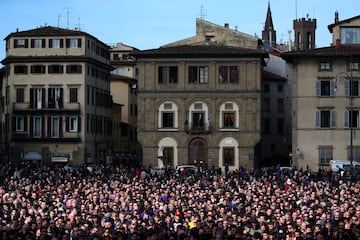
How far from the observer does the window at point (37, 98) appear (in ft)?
254

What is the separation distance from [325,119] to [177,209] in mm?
38012

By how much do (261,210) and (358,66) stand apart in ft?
131

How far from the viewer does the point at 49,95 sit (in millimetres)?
77438

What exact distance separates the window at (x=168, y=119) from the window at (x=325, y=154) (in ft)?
41.7

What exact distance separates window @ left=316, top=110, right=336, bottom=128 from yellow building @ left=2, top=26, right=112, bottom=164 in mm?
21708

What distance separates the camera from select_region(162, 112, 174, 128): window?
72062mm

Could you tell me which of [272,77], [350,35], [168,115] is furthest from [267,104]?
[168,115]

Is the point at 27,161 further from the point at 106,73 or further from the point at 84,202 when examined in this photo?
the point at 84,202

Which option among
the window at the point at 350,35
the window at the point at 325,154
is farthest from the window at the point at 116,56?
the window at the point at 325,154

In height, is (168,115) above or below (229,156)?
above

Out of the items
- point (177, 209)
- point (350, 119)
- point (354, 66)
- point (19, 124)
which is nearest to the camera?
point (177, 209)

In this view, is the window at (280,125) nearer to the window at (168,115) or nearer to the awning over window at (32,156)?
the window at (168,115)

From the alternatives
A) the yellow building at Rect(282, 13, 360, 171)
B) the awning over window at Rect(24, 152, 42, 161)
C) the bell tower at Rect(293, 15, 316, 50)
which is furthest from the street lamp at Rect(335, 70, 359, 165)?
the bell tower at Rect(293, 15, 316, 50)

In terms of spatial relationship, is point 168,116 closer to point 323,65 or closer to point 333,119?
point 323,65
